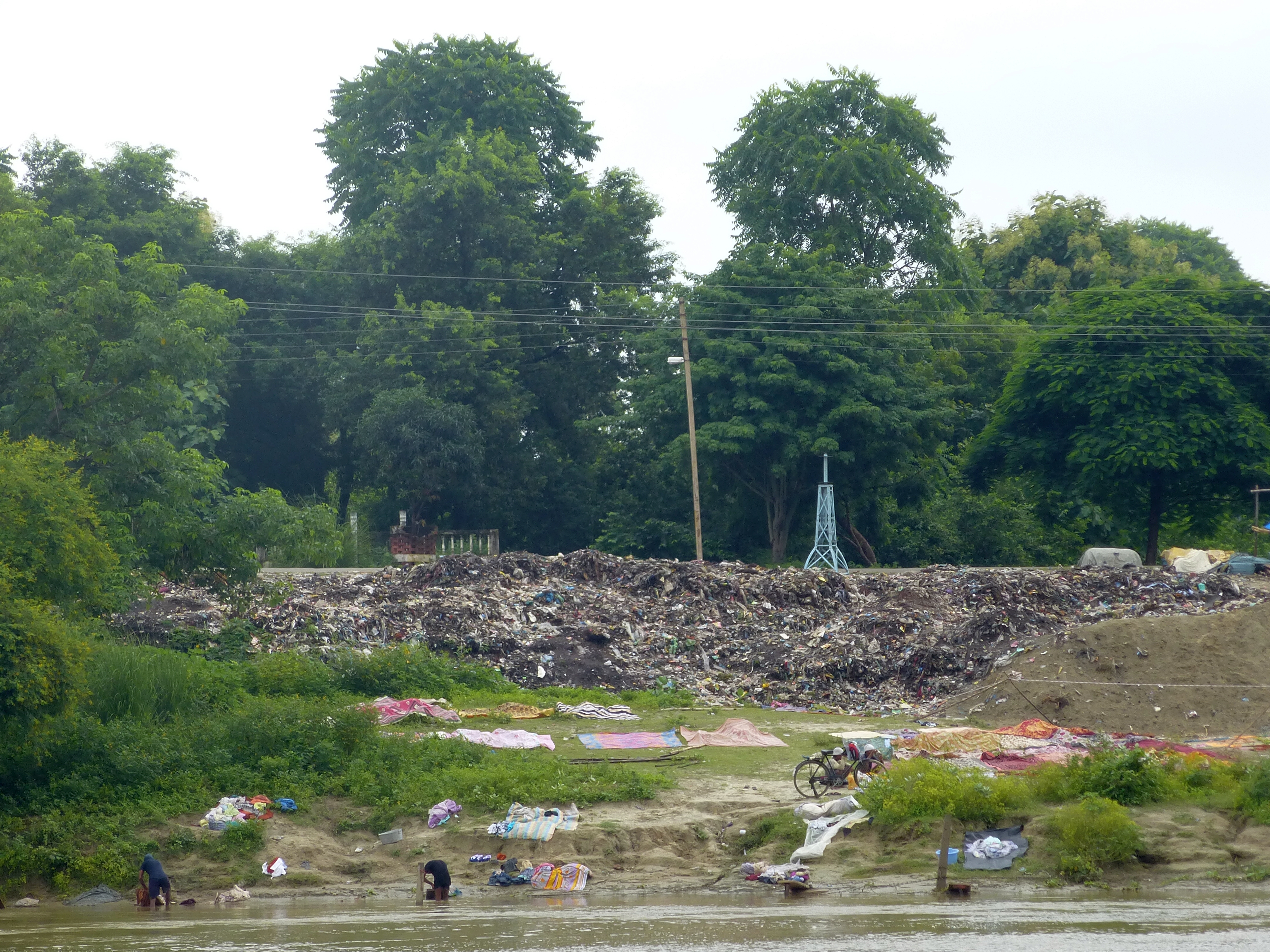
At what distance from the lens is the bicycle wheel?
14.3m

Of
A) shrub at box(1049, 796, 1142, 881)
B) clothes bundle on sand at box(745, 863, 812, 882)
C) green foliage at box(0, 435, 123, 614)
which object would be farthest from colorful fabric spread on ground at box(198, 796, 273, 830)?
shrub at box(1049, 796, 1142, 881)

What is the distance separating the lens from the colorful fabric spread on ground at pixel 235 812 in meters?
13.7

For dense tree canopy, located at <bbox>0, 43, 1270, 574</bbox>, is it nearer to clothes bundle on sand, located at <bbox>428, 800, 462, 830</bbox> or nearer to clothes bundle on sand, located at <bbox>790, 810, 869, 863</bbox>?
→ clothes bundle on sand, located at <bbox>428, 800, 462, 830</bbox>

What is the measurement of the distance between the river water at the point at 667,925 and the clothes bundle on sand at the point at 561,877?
0.35 meters

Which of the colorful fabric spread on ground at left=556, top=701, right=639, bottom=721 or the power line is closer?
the colorful fabric spread on ground at left=556, top=701, right=639, bottom=721

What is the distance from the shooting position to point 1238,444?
33469 millimetres

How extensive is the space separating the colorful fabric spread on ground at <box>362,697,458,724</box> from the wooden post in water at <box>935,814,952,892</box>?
8054mm

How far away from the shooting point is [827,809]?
1361 centimetres

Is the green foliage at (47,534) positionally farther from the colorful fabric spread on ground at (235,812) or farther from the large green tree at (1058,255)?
the large green tree at (1058,255)

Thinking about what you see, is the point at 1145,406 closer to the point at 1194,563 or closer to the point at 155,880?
the point at 1194,563

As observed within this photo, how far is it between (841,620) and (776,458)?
14.1m

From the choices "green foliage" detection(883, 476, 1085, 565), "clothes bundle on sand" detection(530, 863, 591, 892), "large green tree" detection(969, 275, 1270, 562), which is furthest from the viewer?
"green foliage" detection(883, 476, 1085, 565)

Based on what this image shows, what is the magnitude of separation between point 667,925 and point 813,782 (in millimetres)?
3742

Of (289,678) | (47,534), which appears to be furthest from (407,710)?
(47,534)
